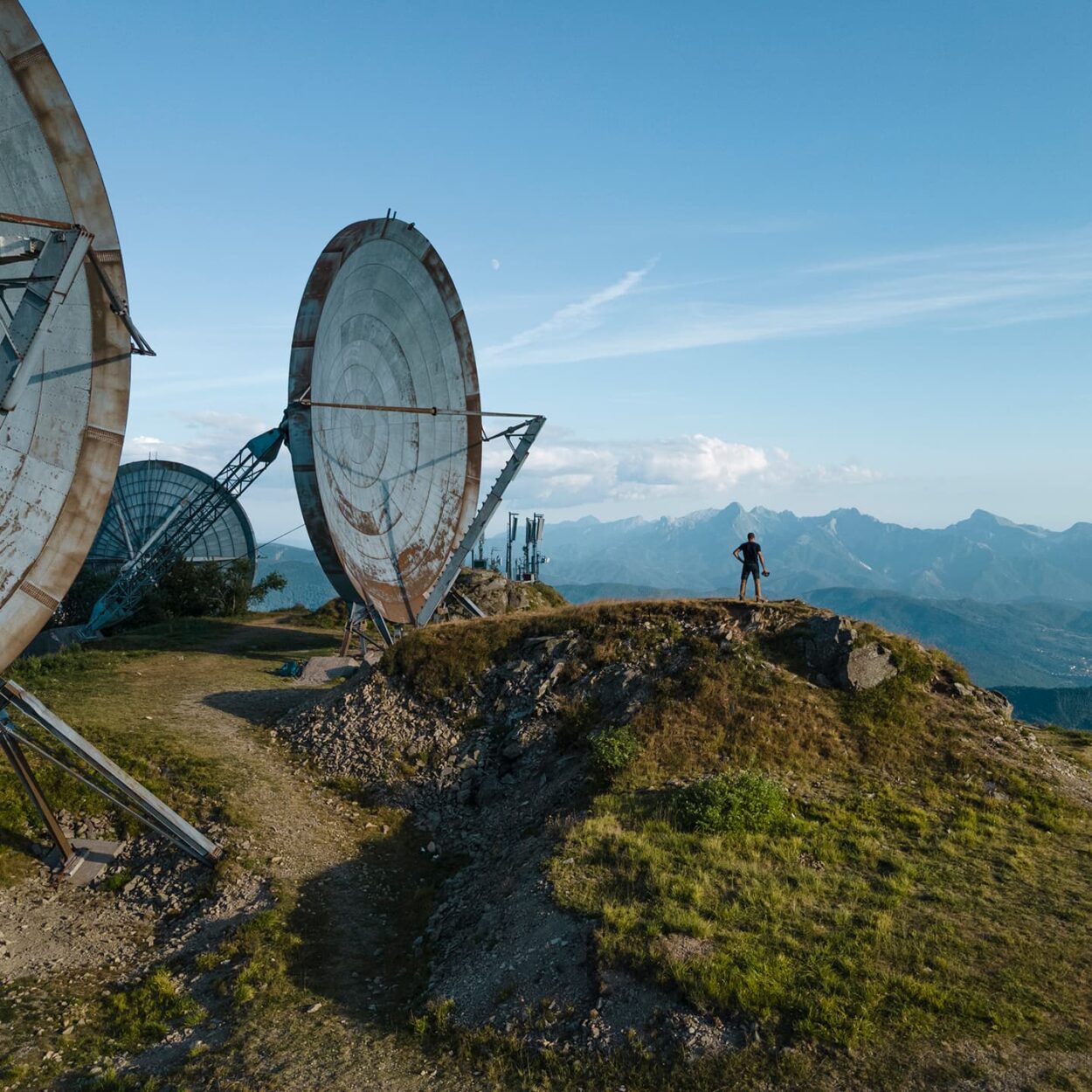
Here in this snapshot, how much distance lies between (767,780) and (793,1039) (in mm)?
9038

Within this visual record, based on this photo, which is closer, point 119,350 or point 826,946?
point 826,946

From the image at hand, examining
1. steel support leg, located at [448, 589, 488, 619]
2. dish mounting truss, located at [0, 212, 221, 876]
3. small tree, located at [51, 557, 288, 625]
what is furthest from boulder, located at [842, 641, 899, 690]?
small tree, located at [51, 557, 288, 625]

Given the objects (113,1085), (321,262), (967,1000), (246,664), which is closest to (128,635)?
(246,664)

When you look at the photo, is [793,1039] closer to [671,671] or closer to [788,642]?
[671,671]

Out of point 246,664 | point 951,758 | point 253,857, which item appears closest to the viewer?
point 253,857

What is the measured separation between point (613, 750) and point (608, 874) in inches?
227

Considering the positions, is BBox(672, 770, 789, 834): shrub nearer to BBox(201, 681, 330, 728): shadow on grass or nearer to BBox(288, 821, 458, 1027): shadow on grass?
BBox(288, 821, 458, 1027): shadow on grass

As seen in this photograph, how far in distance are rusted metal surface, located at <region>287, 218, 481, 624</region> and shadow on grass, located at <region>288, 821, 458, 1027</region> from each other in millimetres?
9109

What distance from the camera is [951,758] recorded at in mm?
23906

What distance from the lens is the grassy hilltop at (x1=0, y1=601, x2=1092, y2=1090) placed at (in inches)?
520

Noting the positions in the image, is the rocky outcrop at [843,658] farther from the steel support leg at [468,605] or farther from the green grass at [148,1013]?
the green grass at [148,1013]

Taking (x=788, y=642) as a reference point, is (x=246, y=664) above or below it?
below

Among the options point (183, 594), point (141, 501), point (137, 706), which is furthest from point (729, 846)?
point (141, 501)

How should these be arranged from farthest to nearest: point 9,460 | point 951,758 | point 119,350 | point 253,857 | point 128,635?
point 128,635
point 951,758
point 253,857
point 119,350
point 9,460
